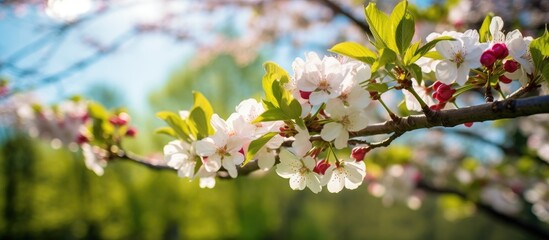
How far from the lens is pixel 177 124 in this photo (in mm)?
964

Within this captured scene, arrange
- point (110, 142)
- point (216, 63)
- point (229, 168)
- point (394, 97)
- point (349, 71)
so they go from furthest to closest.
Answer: point (216, 63) → point (394, 97) → point (110, 142) → point (229, 168) → point (349, 71)

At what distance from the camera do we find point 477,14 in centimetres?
255

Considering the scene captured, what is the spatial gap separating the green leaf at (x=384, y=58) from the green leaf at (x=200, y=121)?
35cm

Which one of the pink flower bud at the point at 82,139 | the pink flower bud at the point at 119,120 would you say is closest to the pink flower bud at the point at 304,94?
the pink flower bud at the point at 119,120

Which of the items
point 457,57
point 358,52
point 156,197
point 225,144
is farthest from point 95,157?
point 156,197

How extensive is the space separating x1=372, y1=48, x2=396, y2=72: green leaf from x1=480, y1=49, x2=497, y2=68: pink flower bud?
139mm

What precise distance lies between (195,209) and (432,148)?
1017cm

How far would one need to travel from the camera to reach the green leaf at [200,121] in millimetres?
886

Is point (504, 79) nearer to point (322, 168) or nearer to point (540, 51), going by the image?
point (540, 51)

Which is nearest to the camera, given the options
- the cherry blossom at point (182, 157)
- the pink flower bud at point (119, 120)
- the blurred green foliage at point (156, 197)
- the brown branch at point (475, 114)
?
the brown branch at point (475, 114)

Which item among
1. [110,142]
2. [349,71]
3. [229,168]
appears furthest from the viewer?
[110,142]

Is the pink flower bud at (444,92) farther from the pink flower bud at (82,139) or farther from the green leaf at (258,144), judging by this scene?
the pink flower bud at (82,139)

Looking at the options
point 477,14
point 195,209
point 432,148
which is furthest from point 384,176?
point 195,209

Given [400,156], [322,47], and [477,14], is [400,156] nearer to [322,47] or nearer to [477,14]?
[477,14]
